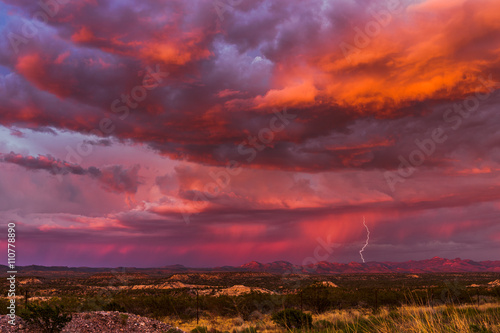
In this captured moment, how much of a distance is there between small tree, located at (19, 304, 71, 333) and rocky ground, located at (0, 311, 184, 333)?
0.35 metres

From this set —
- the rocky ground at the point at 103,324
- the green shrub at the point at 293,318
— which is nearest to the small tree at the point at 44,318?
the rocky ground at the point at 103,324

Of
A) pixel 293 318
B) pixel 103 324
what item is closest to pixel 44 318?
pixel 103 324

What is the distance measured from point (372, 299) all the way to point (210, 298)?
59.8 ft

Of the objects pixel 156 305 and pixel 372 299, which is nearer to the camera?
pixel 156 305

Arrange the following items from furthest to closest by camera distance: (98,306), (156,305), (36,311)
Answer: (156,305) < (98,306) < (36,311)

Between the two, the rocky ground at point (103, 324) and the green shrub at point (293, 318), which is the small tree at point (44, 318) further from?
the green shrub at point (293, 318)

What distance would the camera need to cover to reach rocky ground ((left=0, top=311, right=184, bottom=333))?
18.8m

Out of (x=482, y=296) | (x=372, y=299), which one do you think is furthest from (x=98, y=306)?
(x=482, y=296)

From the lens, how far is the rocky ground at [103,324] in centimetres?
1875

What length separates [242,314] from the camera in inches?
1438

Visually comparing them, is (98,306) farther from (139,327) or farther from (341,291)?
(341,291)

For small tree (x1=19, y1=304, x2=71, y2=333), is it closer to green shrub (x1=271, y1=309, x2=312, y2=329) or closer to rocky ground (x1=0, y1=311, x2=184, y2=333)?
rocky ground (x1=0, y1=311, x2=184, y2=333)

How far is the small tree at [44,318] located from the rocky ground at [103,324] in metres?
0.35

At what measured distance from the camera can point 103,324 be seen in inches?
802
